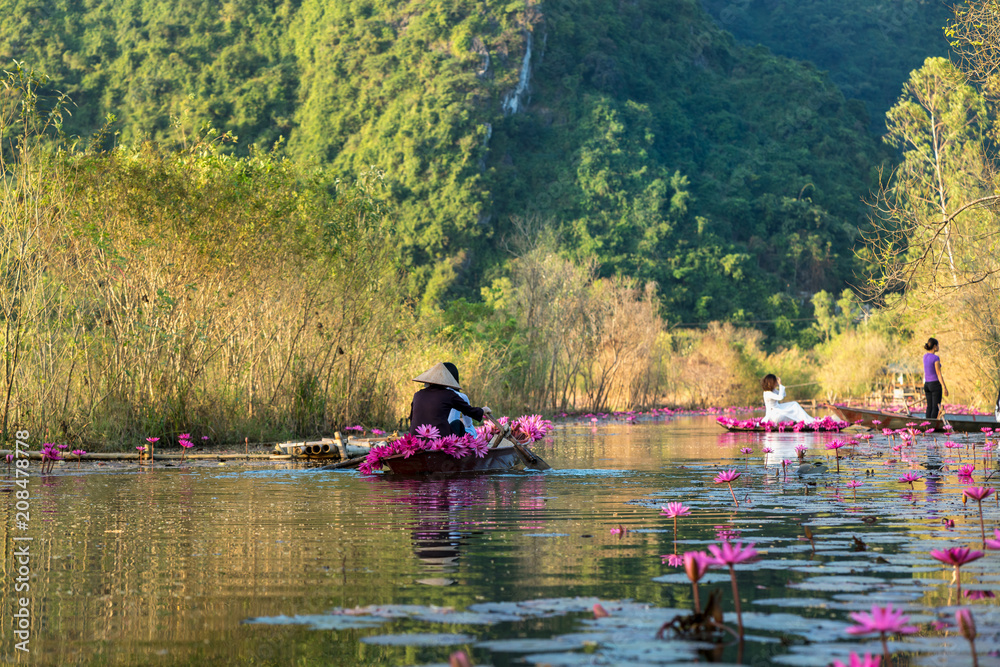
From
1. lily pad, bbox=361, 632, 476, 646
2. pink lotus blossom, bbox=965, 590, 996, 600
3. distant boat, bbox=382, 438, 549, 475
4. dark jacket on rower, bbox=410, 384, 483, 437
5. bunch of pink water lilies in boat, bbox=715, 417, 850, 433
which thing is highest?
dark jacket on rower, bbox=410, 384, 483, 437

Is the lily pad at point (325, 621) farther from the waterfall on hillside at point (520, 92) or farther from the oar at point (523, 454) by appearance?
the waterfall on hillside at point (520, 92)

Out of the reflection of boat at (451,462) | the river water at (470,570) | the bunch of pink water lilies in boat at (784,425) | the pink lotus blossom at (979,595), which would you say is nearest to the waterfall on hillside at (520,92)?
the bunch of pink water lilies in boat at (784,425)

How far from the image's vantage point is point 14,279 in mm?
14508

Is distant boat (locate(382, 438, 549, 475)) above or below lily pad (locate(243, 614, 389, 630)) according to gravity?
above

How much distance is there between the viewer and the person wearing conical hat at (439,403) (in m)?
12.5

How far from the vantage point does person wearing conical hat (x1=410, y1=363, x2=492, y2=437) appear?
490 inches

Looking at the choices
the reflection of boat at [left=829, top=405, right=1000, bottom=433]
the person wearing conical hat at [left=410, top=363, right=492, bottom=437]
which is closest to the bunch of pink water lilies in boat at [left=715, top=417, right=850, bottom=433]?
the reflection of boat at [left=829, top=405, right=1000, bottom=433]

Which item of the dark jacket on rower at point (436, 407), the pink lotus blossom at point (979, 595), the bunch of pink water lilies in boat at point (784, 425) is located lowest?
the pink lotus blossom at point (979, 595)

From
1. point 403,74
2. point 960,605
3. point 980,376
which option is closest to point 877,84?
point 403,74

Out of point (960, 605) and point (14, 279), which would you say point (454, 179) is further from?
point (960, 605)

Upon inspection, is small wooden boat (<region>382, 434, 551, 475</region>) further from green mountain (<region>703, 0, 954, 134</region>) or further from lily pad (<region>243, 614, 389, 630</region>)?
green mountain (<region>703, 0, 954, 134</region>)

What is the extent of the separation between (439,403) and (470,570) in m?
6.51

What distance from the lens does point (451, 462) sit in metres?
12.6

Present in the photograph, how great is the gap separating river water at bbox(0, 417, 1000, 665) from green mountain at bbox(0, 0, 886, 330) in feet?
207
